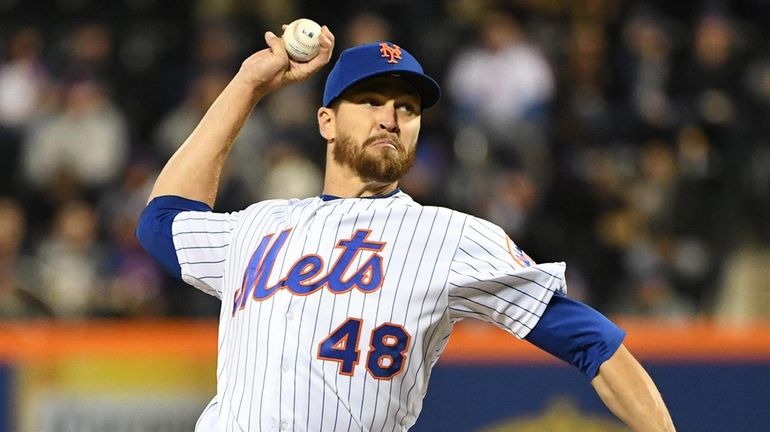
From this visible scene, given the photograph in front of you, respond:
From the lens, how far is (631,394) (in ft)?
10.1

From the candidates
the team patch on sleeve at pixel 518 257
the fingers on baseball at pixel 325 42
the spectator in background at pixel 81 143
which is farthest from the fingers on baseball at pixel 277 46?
the spectator in background at pixel 81 143

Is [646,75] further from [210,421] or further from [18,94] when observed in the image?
[210,421]

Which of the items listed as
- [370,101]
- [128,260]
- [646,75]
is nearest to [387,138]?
[370,101]

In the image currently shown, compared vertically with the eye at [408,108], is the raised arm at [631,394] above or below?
below

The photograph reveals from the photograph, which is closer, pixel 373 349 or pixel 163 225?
pixel 373 349

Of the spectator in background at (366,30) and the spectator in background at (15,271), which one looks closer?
the spectator in background at (15,271)

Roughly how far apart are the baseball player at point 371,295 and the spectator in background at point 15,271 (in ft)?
15.2

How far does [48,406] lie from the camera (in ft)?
21.4

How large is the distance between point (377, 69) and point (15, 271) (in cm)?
617

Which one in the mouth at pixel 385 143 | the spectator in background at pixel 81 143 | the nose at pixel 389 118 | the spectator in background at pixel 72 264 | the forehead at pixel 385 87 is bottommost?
A: the spectator in background at pixel 72 264

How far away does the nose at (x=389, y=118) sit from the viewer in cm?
357

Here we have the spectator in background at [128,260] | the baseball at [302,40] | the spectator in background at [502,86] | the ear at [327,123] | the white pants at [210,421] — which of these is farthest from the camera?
the spectator in background at [502,86]

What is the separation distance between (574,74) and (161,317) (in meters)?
3.83

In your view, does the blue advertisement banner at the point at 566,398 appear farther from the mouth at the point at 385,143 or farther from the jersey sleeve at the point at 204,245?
the mouth at the point at 385,143
